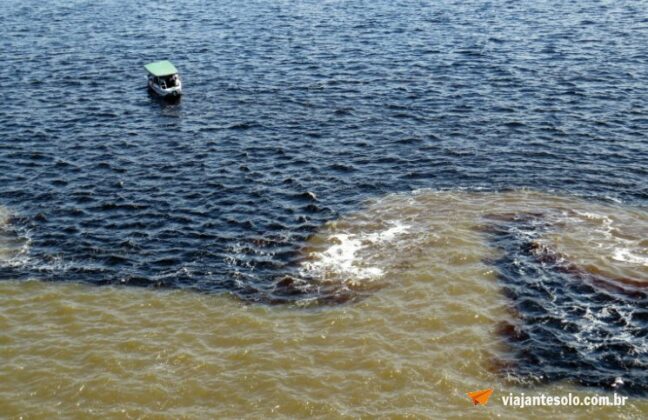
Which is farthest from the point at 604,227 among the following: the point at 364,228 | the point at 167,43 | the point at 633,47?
the point at 167,43

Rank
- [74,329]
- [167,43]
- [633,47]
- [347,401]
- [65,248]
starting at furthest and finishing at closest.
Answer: [167,43]
[633,47]
[65,248]
[74,329]
[347,401]

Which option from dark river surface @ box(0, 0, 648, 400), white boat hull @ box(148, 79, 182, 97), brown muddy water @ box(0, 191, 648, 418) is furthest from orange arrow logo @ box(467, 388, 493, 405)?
white boat hull @ box(148, 79, 182, 97)

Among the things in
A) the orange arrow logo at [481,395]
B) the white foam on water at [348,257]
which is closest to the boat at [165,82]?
the white foam on water at [348,257]

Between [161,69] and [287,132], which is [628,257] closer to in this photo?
[287,132]

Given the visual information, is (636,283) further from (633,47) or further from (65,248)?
(633,47)

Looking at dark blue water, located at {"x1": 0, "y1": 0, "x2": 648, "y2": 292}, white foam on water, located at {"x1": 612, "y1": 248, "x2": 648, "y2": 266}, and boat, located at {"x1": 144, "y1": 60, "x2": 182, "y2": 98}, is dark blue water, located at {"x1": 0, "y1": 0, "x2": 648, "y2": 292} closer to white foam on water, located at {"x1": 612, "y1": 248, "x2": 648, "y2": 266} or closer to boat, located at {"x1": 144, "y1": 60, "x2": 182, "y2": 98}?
boat, located at {"x1": 144, "y1": 60, "x2": 182, "y2": 98}

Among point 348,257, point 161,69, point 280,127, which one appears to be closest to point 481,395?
point 348,257
